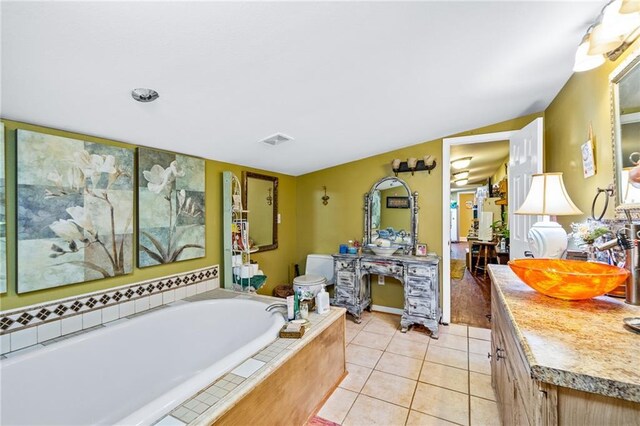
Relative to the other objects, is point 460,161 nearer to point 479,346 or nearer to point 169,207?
point 479,346

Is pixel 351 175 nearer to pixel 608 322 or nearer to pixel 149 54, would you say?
pixel 149 54

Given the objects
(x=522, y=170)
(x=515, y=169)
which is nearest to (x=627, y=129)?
(x=522, y=170)

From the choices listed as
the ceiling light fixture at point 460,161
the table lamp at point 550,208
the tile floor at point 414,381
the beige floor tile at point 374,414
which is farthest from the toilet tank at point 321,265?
the ceiling light fixture at point 460,161

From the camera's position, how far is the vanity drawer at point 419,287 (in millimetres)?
2881

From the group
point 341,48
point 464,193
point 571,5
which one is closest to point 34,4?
point 341,48

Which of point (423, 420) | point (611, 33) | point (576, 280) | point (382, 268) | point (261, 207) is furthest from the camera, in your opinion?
point (261, 207)

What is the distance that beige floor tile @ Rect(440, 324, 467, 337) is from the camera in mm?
2953

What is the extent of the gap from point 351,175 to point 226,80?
238 cm

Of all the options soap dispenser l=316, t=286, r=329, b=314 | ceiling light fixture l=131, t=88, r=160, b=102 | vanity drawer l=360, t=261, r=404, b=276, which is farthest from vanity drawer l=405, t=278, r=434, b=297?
ceiling light fixture l=131, t=88, r=160, b=102

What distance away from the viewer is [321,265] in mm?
3752

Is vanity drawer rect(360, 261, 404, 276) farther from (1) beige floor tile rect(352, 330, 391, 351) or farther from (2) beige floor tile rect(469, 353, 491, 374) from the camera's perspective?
(2) beige floor tile rect(469, 353, 491, 374)

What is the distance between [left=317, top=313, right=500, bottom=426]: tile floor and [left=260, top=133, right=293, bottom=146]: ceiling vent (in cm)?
209

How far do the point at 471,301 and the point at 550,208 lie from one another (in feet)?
9.37

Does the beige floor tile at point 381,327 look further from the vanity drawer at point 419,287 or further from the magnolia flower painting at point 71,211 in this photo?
the magnolia flower painting at point 71,211
